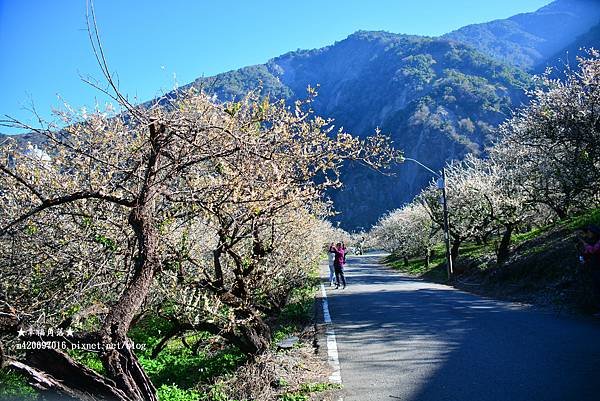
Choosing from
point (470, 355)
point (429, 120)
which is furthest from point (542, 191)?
point (429, 120)

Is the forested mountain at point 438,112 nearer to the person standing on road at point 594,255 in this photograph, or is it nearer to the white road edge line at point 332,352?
the white road edge line at point 332,352

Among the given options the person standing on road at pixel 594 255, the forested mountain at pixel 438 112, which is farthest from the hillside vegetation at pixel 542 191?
the forested mountain at pixel 438 112

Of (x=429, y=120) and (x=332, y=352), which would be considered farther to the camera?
(x=429, y=120)

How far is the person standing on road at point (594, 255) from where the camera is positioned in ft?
30.8

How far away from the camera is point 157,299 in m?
7.74

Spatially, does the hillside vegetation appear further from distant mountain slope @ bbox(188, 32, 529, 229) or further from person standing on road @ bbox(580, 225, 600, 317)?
distant mountain slope @ bbox(188, 32, 529, 229)

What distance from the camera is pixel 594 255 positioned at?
30.8ft

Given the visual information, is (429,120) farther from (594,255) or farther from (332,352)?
(332,352)

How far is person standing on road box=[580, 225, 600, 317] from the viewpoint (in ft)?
30.8

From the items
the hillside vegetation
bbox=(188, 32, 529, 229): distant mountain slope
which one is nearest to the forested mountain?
bbox=(188, 32, 529, 229): distant mountain slope

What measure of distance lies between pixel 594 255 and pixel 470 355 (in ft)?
14.3

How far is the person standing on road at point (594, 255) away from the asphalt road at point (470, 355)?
872 mm

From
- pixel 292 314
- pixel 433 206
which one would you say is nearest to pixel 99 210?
pixel 292 314

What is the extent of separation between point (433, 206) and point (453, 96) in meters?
130
